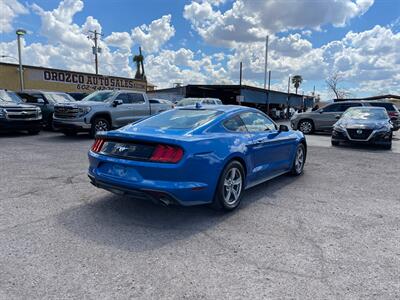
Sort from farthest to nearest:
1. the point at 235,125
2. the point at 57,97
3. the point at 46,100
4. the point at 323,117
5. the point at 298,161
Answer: the point at 323,117
the point at 57,97
the point at 46,100
the point at 298,161
the point at 235,125

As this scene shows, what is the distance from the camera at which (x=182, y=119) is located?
4855mm

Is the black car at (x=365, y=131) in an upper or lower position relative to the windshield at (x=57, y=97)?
lower

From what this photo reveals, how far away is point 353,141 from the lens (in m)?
11.0

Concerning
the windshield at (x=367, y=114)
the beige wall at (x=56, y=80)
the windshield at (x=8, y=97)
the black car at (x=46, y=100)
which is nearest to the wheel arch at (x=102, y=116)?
the black car at (x=46, y=100)

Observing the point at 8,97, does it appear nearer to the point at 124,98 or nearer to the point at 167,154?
the point at 124,98

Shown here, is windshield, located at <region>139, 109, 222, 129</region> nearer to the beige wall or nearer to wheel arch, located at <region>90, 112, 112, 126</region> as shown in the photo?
wheel arch, located at <region>90, 112, 112, 126</region>

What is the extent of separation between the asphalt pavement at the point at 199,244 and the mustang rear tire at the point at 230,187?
6.1 inches

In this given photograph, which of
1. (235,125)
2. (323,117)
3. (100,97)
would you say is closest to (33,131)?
(100,97)

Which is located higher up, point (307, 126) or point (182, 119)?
point (182, 119)

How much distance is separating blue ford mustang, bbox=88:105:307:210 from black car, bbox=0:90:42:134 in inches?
355

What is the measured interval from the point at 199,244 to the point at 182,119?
79.9 inches

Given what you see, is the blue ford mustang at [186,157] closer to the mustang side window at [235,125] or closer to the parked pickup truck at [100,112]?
the mustang side window at [235,125]

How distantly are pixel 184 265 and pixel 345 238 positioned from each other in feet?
6.29

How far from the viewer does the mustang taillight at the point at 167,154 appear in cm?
374
